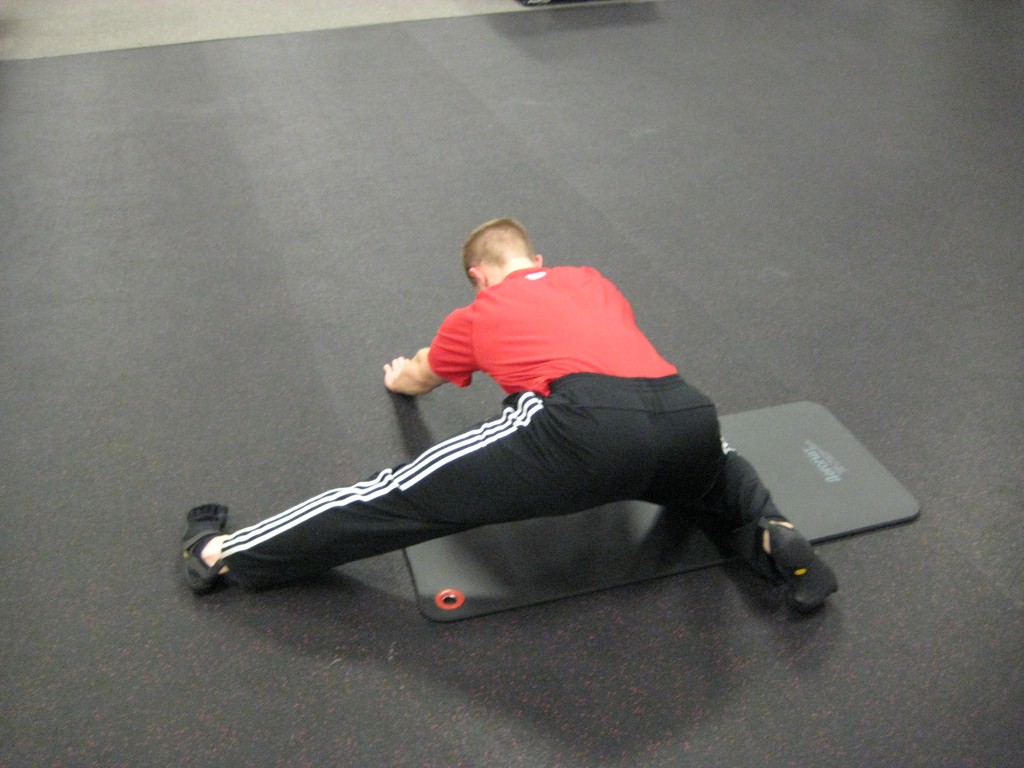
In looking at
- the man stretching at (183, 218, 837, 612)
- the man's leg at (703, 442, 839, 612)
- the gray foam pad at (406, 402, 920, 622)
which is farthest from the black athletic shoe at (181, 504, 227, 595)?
the man's leg at (703, 442, 839, 612)

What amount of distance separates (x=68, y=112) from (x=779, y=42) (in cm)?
294

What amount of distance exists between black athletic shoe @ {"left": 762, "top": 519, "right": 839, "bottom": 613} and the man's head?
653 millimetres

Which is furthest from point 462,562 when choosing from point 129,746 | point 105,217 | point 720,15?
point 720,15

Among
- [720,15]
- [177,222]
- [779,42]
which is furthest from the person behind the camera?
[720,15]

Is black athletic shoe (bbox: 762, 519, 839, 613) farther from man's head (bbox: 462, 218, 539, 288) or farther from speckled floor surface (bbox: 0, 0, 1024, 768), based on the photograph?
man's head (bbox: 462, 218, 539, 288)

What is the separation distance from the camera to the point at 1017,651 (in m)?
1.49

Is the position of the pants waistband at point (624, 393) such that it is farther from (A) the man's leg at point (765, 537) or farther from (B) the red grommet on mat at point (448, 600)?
(B) the red grommet on mat at point (448, 600)

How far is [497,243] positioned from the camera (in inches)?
62.6

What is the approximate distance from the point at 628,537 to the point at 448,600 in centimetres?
36

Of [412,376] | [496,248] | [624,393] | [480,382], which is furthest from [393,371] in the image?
[624,393]

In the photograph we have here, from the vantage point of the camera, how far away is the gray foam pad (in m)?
1.53

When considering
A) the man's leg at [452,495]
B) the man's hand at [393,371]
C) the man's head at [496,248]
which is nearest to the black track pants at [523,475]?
the man's leg at [452,495]

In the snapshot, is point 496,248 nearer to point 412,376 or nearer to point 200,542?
point 412,376

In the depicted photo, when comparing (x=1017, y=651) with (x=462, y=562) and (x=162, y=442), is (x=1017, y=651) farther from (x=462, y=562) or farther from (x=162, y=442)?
(x=162, y=442)
